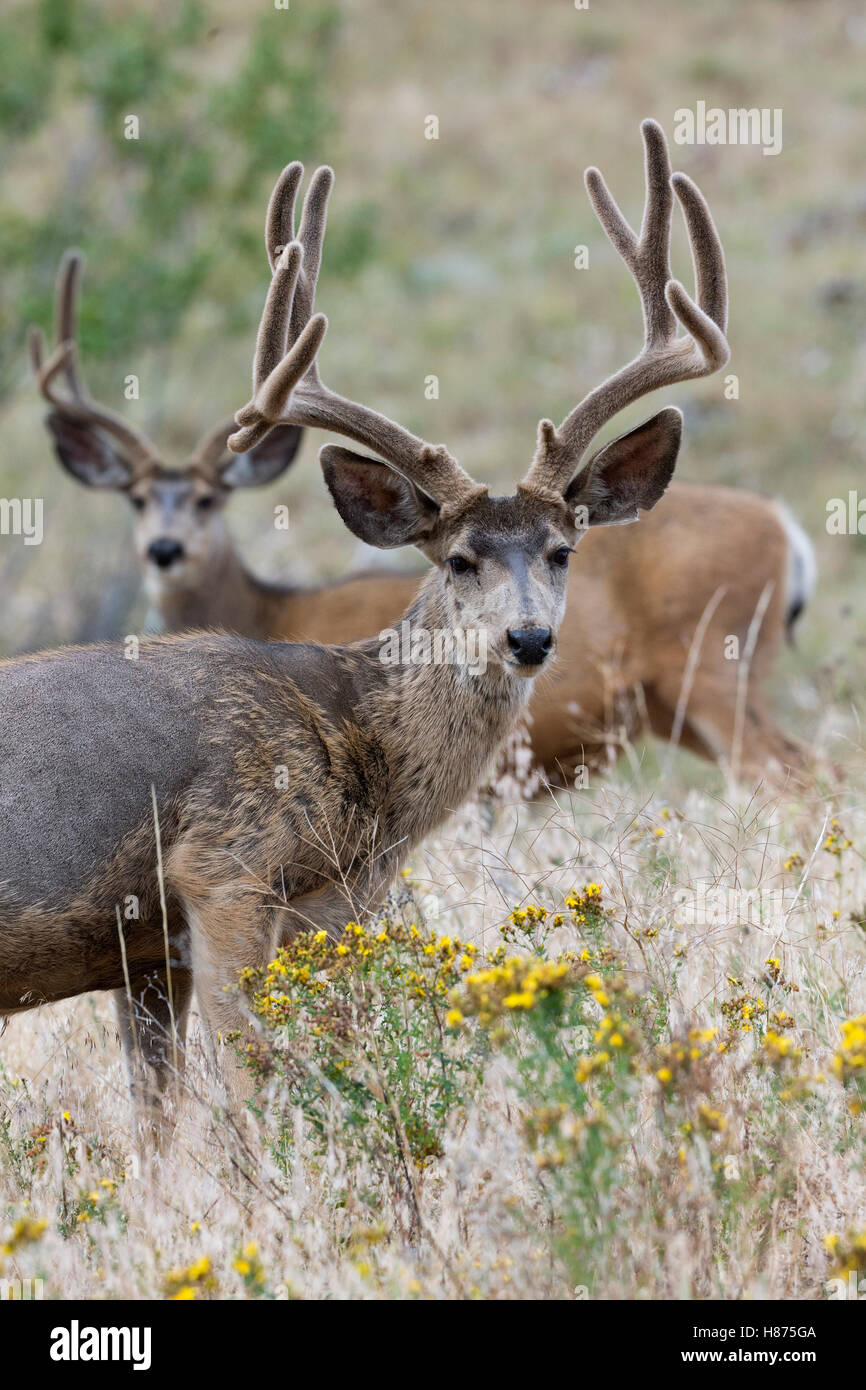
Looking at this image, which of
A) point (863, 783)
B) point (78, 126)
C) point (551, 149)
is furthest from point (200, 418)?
point (863, 783)

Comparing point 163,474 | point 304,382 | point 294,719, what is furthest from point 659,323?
point 163,474

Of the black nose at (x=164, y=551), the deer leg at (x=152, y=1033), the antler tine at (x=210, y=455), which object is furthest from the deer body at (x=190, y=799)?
the antler tine at (x=210, y=455)

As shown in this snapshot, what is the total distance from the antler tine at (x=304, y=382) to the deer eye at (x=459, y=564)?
196 millimetres

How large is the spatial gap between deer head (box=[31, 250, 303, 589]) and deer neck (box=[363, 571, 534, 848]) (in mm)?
5090

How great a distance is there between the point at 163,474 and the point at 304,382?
5.14 meters

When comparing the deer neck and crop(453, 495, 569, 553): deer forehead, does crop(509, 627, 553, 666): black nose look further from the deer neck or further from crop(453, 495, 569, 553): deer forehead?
crop(453, 495, 569, 553): deer forehead

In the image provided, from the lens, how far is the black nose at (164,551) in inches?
405

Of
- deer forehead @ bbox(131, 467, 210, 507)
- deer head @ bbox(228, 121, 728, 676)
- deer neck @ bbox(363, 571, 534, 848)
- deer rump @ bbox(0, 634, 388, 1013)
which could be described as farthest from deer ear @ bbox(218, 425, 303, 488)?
deer rump @ bbox(0, 634, 388, 1013)

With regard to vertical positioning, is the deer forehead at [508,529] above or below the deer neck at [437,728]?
above

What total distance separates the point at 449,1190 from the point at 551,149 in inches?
1190

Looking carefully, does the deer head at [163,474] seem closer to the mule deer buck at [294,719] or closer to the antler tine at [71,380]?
the antler tine at [71,380]

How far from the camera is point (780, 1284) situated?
3.52 meters

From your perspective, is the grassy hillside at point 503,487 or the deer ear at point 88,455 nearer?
the grassy hillside at point 503,487
